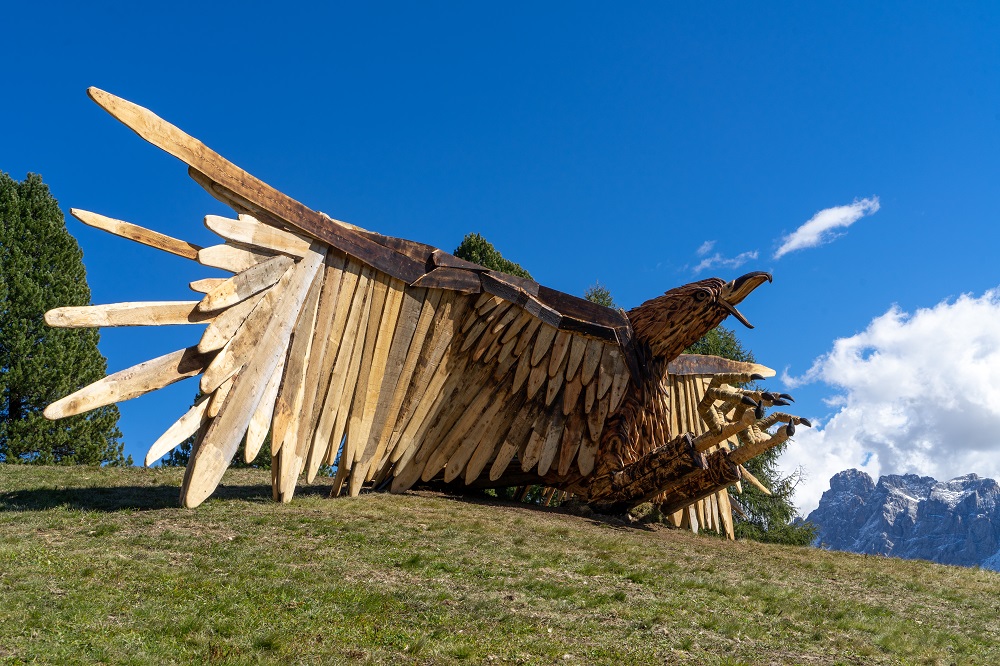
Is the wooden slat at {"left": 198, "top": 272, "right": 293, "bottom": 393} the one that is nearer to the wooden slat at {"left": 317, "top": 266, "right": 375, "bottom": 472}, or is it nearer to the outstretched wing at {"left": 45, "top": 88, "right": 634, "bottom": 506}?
A: the outstretched wing at {"left": 45, "top": 88, "right": 634, "bottom": 506}

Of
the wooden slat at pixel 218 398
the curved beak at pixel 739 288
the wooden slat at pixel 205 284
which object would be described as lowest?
the wooden slat at pixel 218 398

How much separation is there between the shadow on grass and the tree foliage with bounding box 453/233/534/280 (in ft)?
36.6

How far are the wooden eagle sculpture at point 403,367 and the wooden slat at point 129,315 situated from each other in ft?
0.06

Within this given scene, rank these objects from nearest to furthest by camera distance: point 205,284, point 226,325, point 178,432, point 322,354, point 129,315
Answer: point 129,315, point 178,432, point 205,284, point 226,325, point 322,354

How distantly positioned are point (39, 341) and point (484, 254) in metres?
11.1

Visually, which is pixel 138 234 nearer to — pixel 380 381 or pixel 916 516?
pixel 380 381

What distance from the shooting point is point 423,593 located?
646 centimetres

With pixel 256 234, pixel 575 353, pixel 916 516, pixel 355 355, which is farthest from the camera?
pixel 916 516

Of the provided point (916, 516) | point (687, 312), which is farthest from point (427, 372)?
point (916, 516)

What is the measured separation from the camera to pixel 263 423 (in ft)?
28.8

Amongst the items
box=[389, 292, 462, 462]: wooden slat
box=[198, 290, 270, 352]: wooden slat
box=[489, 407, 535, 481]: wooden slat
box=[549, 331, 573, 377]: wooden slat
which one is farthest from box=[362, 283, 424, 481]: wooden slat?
box=[198, 290, 270, 352]: wooden slat

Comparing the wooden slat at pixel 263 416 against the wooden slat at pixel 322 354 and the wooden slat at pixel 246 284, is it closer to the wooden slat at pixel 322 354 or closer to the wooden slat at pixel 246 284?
the wooden slat at pixel 322 354

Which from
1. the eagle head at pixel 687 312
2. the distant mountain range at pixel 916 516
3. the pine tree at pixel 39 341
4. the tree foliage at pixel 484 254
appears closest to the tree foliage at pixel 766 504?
the tree foliage at pixel 484 254

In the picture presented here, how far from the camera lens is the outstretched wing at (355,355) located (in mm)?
8297
